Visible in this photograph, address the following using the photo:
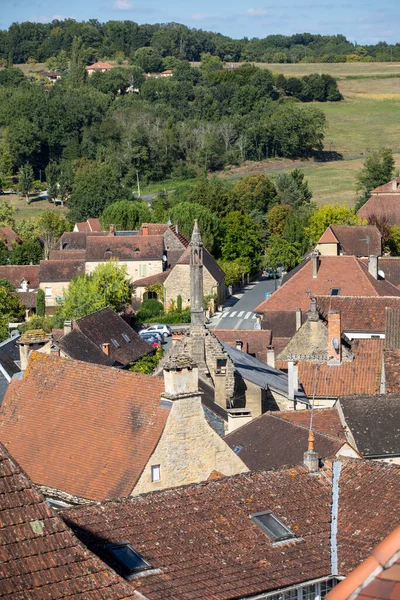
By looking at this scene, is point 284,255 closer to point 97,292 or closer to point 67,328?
point 97,292

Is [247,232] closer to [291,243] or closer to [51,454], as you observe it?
[291,243]

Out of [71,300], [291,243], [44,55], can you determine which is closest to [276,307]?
[71,300]

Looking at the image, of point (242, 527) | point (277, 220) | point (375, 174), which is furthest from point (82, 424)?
point (375, 174)

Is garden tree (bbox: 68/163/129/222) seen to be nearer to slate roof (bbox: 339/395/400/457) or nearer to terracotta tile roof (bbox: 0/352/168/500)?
slate roof (bbox: 339/395/400/457)

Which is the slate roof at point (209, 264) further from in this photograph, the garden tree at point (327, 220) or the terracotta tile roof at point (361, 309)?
the terracotta tile roof at point (361, 309)

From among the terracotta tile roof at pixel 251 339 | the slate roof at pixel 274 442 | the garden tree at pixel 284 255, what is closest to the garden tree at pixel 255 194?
the garden tree at pixel 284 255
